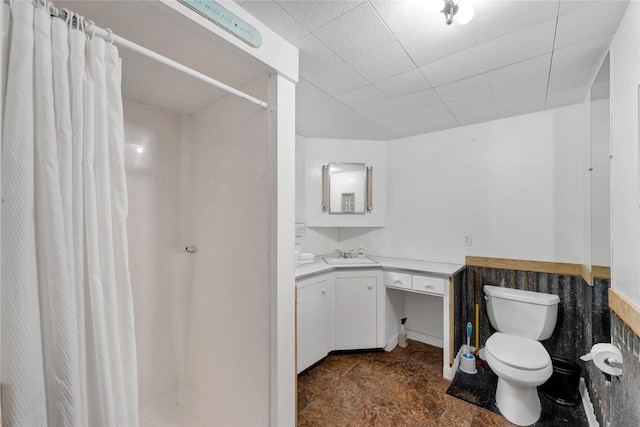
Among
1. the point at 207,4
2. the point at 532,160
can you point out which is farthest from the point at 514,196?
the point at 207,4

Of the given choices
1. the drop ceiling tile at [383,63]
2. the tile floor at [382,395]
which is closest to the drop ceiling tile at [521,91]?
the drop ceiling tile at [383,63]

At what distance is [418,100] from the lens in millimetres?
2084

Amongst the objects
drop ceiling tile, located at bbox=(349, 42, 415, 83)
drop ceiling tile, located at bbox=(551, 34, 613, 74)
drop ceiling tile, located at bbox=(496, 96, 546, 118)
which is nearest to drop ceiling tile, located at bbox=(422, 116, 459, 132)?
drop ceiling tile, located at bbox=(496, 96, 546, 118)

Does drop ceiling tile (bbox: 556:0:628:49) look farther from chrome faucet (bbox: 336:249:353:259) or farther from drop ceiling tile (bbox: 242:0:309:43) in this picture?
chrome faucet (bbox: 336:249:353:259)

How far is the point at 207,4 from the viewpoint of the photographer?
3.49 feet

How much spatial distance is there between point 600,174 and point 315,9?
185 centimetres

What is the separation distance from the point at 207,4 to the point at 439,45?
3.59 feet

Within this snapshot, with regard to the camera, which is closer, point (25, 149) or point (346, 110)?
point (25, 149)

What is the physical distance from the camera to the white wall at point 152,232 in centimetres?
175

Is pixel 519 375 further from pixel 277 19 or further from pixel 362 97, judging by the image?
pixel 277 19

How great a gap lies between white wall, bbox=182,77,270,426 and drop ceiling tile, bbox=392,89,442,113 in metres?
1.12

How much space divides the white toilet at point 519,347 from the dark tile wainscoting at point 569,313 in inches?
5.6

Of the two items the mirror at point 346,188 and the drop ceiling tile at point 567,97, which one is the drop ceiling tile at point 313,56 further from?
the drop ceiling tile at point 567,97

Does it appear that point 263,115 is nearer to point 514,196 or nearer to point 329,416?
point 329,416
